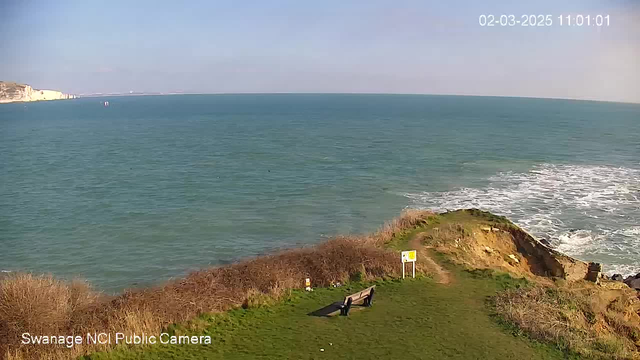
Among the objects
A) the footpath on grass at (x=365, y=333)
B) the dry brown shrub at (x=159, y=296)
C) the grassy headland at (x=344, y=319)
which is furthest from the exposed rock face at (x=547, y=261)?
the dry brown shrub at (x=159, y=296)

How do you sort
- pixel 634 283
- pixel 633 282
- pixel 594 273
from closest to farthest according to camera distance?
pixel 594 273
pixel 634 283
pixel 633 282

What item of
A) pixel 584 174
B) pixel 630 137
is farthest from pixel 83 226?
pixel 630 137

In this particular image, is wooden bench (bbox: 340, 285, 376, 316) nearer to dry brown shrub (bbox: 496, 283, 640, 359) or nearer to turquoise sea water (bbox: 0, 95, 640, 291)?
dry brown shrub (bbox: 496, 283, 640, 359)

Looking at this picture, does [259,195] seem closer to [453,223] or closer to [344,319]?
[453,223]

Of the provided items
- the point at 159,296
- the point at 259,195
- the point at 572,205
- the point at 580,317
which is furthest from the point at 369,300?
the point at 572,205

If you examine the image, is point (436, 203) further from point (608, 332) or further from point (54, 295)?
point (54, 295)

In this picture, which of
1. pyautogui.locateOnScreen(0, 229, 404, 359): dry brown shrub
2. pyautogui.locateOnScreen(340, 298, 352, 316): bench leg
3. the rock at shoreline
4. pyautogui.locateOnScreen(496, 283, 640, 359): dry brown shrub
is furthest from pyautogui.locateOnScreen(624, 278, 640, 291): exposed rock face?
pyautogui.locateOnScreen(340, 298, 352, 316): bench leg
